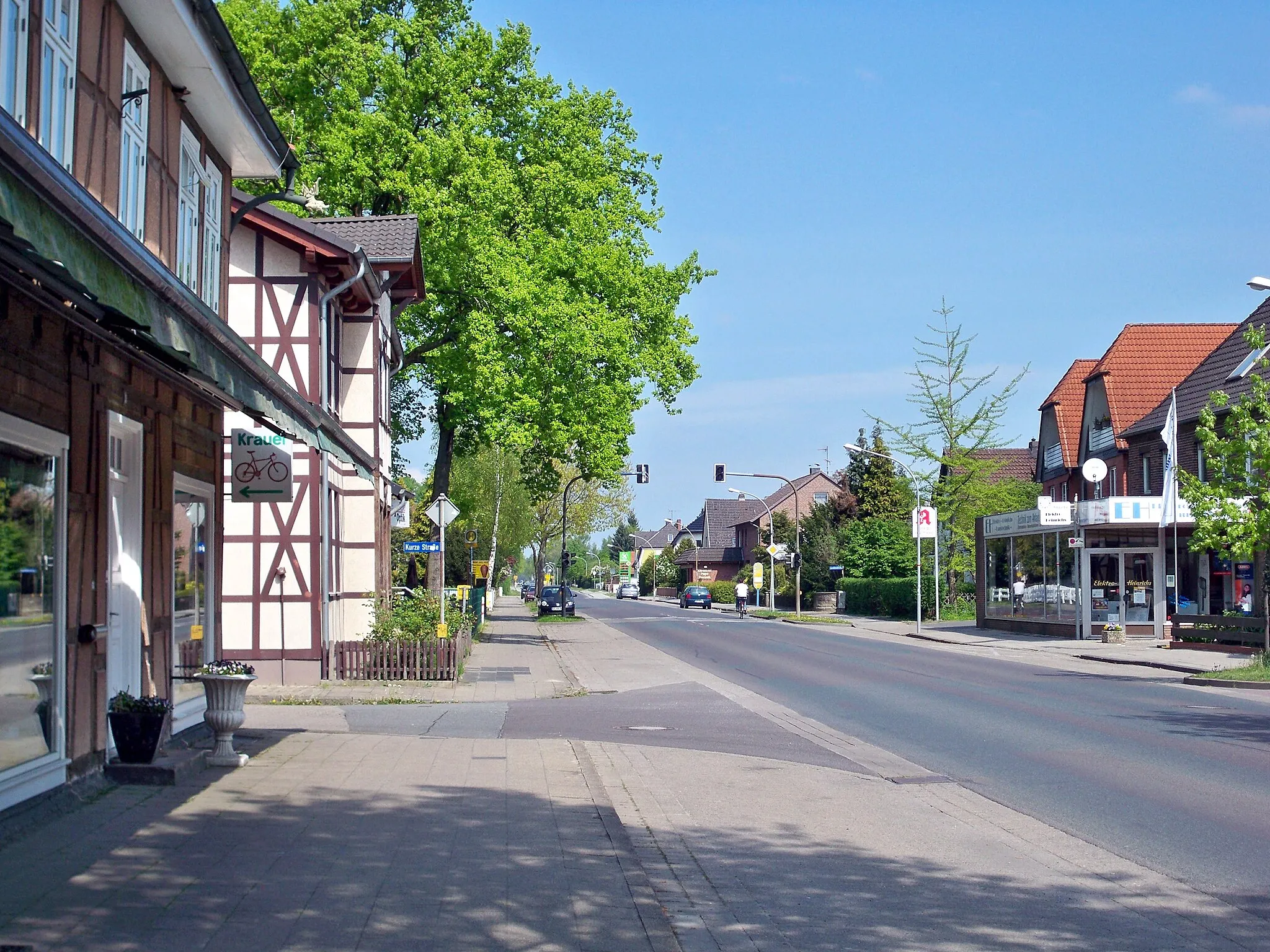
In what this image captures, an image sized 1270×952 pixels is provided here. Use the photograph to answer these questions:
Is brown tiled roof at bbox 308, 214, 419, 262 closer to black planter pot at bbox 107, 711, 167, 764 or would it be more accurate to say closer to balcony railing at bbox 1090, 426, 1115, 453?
black planter pot at bbox 107, 711, 167, 764

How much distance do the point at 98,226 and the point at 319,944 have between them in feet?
10.6

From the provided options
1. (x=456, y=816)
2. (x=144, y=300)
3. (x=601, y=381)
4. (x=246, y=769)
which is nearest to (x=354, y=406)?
(x=601, y=381)

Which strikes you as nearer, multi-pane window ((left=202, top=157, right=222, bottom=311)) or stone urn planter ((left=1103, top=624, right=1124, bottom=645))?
multi-pane window ((left=202, top=157, right=222, bottom=311))

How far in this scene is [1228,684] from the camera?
2266 centimetres

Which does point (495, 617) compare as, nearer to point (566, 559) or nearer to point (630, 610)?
point (566, 559)

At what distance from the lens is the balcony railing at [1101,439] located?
2023 inches

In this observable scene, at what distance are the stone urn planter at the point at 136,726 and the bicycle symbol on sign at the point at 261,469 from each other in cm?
659

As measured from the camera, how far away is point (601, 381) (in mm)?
32969

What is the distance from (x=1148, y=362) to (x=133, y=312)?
171ft

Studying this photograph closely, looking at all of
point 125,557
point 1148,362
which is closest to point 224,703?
point 125,557

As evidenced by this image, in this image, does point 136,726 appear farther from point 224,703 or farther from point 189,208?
point 189,208

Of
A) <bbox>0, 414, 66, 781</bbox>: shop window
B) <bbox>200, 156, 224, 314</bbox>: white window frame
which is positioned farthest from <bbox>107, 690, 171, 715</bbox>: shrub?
<bbox>200, 156, 224, 314</bbox>: white window frame

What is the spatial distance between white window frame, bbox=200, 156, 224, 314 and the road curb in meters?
17.6

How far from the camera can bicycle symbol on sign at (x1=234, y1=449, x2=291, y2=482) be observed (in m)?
16.5
